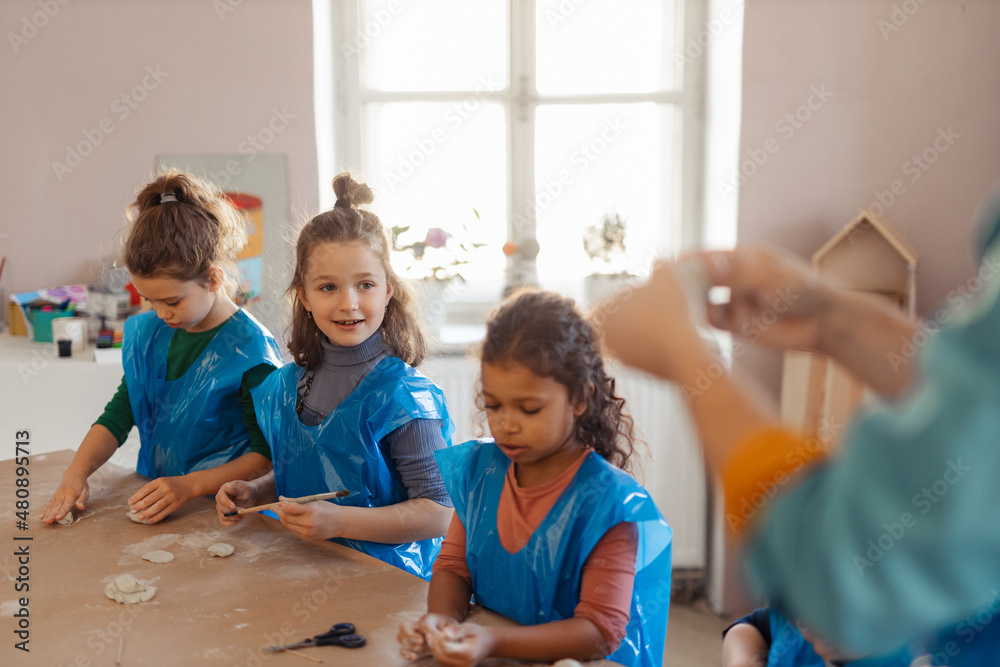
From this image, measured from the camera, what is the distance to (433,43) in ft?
10.4

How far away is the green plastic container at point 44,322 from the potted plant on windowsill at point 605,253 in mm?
1933

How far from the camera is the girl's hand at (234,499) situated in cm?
138

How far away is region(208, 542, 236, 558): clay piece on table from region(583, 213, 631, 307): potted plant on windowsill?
2.09 metres

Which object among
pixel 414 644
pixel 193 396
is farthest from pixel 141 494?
pixel 414 644

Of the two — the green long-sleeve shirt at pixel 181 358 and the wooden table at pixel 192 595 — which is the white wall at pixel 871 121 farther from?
the wooden table at pixel 192 595

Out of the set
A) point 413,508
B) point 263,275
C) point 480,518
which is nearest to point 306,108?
point 263,275

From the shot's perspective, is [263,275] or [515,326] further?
[263,275]

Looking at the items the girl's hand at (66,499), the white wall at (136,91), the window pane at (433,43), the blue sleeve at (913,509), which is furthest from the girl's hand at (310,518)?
the window pane at (433,43)

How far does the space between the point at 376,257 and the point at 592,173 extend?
1897 millimetres

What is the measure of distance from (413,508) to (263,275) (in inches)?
72.8

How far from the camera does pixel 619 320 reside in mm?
632

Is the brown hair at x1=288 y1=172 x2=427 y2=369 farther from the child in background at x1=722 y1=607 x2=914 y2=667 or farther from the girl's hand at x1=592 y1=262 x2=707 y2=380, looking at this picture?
the girl's hand at x1=592 y1=262 x2=707 y2=380

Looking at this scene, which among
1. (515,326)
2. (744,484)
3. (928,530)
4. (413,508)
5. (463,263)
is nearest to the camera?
(928,530)

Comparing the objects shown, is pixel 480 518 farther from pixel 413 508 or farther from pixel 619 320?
pixel 619 320
